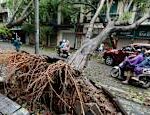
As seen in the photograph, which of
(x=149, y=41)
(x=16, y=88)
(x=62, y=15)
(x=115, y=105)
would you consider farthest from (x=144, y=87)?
(x=62, y=15)

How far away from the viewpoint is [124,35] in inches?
957

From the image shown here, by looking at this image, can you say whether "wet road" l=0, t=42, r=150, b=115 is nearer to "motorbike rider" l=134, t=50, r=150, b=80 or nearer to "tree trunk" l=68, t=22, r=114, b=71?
"tree trunk" l=68, t=22, r=114, b=71

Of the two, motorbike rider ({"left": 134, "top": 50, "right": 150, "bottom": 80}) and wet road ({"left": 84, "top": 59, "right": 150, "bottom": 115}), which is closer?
wet road ({"left": 84, "top": 59, "right": 150, "bottom": 115})

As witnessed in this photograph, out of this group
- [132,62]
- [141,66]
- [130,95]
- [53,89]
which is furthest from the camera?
[132,62]

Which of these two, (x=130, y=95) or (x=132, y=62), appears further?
(x=132, y=62)

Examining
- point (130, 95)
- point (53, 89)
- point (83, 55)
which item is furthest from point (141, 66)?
point (53, 89)

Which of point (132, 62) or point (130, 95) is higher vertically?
point (132, 62)

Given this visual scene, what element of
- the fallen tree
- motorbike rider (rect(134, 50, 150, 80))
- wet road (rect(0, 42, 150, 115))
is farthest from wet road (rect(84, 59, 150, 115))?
the fallen tree

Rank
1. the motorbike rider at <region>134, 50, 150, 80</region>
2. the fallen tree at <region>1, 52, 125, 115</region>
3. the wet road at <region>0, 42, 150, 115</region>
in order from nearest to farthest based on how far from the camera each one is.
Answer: the fallen tree at <region>1, 52, 125, 115</region> < the wet road at <region>0, 42, 150, 115</region> < the motorbike rider at <region>134, 50, 150, 80</region>

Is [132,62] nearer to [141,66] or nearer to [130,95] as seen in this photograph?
[141,66]

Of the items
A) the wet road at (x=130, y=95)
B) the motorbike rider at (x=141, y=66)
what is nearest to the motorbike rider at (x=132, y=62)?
the motorbike rider at (x=141, y=66)

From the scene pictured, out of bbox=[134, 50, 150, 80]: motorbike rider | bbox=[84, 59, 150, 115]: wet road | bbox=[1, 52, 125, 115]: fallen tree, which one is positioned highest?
bbox=[1, 52, 125, 115]: fallen tree

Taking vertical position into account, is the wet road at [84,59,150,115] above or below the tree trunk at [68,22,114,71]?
below

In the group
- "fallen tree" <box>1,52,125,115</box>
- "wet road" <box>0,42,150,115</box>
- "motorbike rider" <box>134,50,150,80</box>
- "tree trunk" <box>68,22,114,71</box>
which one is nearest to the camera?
"fallen tree" <box>1,52,125,115</box>
